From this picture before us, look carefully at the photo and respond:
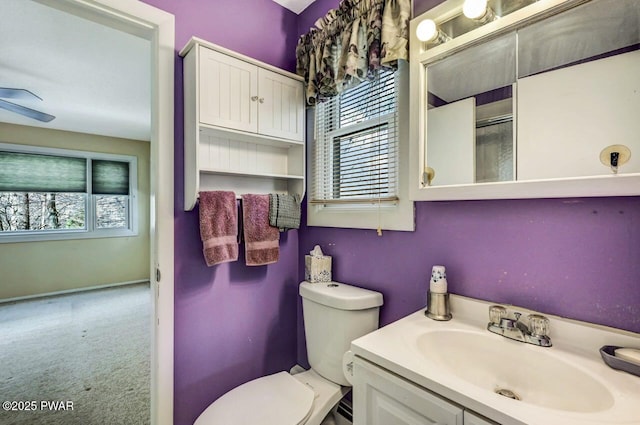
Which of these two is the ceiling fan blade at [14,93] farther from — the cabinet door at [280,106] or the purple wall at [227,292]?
the cabinet door at [280,106]

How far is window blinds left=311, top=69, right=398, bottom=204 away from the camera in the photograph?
1.33 meters

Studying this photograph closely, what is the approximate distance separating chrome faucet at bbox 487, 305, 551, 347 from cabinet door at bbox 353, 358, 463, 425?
369 mm

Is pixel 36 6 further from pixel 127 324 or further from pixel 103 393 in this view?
pixel 127 324

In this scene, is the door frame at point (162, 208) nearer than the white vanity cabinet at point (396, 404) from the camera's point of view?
No

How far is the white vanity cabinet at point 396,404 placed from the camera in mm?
660

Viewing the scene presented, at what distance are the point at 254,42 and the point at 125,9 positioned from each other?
0.60 meters

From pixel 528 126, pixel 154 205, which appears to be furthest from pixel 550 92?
pixel 154 205

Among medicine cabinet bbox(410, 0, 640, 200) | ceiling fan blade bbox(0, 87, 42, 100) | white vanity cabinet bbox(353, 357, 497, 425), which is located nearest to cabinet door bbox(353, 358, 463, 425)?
white vanity cabinet bbox(353, 357, 497, 425)

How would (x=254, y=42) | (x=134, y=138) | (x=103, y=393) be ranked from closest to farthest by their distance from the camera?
(x=254, y=42) < (x=103, y=393) < (x=134, y=138)

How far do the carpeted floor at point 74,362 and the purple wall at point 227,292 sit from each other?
2.14 feet

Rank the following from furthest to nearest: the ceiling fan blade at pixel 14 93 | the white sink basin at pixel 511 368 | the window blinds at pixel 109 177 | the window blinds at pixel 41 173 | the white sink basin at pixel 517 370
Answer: the window blinds at pixel 109 177, the window blinds at pixel 41 173, the ceiling fan blade at pixel 14 93, the white sink basin at pixel 517 370, the white sink basin at pixel 511 368

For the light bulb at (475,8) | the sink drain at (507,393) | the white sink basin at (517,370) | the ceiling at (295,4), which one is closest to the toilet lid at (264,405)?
the white sink basin at (517,370)

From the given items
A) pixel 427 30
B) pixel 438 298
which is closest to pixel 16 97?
pixel 427 30

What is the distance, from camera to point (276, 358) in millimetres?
1703
